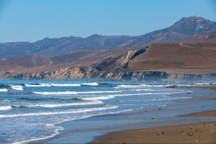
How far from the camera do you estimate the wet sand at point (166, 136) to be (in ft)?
26.7

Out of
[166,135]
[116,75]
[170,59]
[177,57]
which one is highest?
[177,57]

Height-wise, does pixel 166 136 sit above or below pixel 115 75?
above

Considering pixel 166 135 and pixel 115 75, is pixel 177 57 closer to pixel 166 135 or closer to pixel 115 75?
pixel 115 75

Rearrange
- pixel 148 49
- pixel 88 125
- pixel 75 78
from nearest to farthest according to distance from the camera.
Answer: pixel 88 125 → pixel 75 78 → pixel 148 49

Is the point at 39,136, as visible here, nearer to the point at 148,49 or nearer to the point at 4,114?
the point at 4,114

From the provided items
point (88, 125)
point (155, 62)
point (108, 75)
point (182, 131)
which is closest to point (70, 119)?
point (88, 125)

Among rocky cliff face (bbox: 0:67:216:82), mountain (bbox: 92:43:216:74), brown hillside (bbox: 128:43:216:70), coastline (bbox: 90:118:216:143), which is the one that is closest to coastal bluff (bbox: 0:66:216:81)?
rocky cliff face (bbox: 0:67:216:82)

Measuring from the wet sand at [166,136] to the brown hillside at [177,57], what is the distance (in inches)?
4240

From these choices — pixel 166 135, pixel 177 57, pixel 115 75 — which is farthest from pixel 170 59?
pixel 166 135

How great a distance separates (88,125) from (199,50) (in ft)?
434

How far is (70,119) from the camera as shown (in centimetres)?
1338

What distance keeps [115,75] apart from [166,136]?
110800 mm

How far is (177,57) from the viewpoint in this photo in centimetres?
12988

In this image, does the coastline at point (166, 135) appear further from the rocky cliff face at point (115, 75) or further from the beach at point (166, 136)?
the rocky cliff face at point (115, 75)
